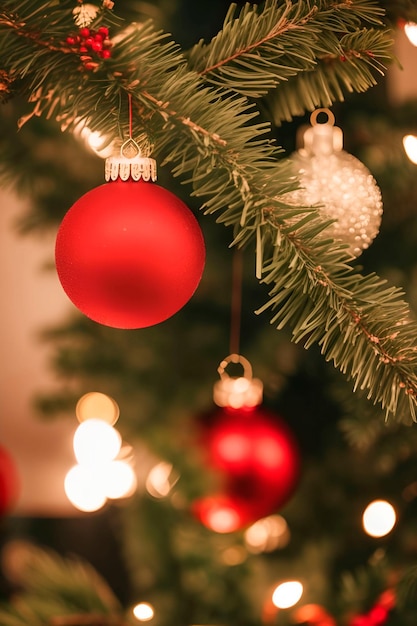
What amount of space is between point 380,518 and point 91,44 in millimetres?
618

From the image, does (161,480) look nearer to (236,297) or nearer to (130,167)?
(236,297)

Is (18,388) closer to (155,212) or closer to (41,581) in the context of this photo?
(41,581)

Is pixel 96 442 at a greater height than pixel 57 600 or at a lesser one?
greater

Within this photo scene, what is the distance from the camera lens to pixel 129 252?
48 centimetres

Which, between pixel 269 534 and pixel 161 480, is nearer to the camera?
pixel 161 480

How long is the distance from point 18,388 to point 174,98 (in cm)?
151

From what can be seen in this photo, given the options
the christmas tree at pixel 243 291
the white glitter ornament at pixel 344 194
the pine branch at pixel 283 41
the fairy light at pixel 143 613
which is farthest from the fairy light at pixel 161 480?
the pine branch at pixel 283 41

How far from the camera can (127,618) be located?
840 millimetres

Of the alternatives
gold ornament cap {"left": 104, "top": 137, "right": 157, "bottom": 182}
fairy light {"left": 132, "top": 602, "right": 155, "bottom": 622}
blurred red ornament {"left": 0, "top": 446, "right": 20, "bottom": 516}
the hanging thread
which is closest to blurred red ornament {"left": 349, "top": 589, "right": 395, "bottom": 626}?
fairy light {"left": 132, "top": 602, "right": 155, "bottom": 622}

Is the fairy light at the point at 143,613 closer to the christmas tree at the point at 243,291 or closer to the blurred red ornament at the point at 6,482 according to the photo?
the christmas tree at the point at 243,291

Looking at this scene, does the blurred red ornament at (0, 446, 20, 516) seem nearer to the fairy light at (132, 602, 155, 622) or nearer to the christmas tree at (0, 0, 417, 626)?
the christmas tree at (0, 0, 417, 626)

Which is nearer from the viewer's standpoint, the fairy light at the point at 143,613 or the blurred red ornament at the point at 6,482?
the fairy light at the point at 143,613

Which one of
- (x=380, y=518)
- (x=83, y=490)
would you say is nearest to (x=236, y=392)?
(x=380, y=518)

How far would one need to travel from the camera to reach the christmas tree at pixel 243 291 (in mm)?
476
